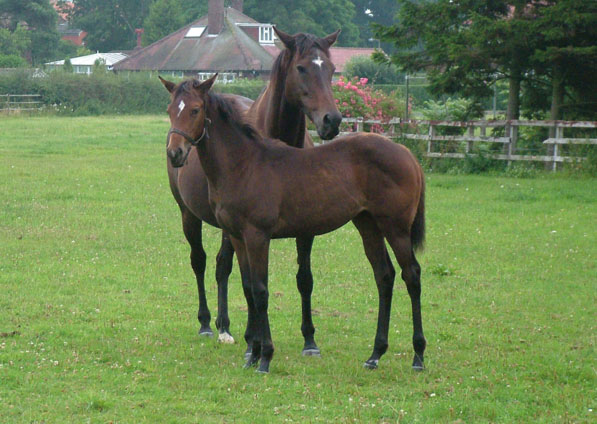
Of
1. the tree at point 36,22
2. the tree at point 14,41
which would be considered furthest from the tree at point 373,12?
the tree at point 14,41

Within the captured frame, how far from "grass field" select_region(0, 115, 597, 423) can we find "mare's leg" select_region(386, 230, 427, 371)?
15 cm

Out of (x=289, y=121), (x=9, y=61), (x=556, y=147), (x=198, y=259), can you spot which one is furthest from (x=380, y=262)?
(x=9, y=61)

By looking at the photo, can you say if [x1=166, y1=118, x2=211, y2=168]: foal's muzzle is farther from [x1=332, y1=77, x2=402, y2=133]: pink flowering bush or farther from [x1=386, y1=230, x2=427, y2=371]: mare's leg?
[x1=332, y1=77, x2=402, y2=133]: pink flowering bush

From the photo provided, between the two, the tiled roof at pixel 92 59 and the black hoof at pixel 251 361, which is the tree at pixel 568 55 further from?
the tiled roof at pixel 92 59

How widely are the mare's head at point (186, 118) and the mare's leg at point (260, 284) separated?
81 cm

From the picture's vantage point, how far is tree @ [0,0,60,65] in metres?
72.6

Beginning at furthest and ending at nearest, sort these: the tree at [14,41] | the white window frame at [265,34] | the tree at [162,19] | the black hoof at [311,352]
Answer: the tree at [162,19]
the white window frame at [265,34]
the tree at [14,41]
the black hoof at [311,352]

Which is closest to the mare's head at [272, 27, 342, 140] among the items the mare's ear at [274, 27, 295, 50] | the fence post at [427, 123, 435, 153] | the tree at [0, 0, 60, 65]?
the mare's ear at [274, 27, 295, 50]

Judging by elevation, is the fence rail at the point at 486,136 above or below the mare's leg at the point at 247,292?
above

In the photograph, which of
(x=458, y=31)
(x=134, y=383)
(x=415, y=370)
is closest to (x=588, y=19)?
(x=458, y=31)

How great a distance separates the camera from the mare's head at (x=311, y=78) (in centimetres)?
651

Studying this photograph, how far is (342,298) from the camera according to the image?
357 inches

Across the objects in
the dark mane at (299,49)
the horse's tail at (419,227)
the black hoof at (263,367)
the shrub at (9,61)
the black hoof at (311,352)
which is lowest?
the black hoof at (311,352)

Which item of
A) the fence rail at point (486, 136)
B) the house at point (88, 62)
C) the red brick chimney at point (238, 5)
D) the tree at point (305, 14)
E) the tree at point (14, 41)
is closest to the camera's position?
the fence rail at point (486, 136)
